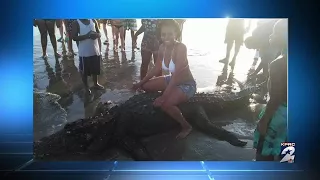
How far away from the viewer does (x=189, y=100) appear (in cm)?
241

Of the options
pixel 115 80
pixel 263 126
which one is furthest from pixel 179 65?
pixel 263 126

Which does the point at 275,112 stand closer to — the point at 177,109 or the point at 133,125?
the point at 177,109

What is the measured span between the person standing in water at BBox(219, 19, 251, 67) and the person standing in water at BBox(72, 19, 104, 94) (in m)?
0.96

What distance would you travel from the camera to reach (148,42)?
2412 millimetres

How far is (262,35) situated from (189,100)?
0.74 m

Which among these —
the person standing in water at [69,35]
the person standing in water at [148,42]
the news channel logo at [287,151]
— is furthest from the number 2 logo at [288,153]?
the person standing in water at [69,35]

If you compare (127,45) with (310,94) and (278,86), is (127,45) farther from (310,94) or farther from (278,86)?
(310,94)

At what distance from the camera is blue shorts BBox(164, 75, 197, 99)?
2412 millimetres

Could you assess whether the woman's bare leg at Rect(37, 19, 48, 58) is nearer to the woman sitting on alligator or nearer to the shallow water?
the shallow water

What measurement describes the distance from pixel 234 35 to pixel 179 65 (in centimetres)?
48

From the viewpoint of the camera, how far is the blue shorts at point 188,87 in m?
2.41

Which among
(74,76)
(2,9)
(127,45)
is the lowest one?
(74,76)

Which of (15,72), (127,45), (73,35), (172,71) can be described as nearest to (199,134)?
(172,71)

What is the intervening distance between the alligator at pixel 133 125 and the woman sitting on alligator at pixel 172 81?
4cm
